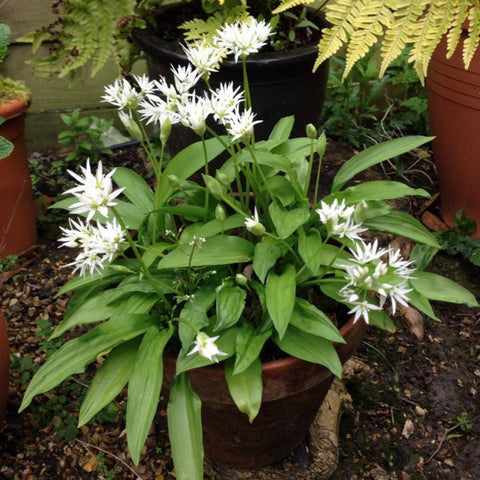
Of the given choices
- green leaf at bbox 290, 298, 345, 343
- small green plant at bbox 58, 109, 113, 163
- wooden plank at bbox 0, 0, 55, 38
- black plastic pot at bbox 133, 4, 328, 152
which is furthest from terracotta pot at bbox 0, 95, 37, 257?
green leaf at bbox 290, 298, 345, 343

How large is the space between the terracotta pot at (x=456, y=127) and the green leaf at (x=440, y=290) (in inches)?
36.6

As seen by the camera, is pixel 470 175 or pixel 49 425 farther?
pixel 470 175

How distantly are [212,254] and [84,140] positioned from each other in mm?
1647

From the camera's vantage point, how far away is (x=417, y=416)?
5.59ft

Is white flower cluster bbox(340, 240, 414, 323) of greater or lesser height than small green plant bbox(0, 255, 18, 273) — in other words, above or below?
above

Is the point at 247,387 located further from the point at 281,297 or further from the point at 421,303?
the point at 421,303

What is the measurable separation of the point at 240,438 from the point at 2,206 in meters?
1.24

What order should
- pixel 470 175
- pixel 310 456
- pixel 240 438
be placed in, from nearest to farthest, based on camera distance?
pixel 240 438, pixel 310 456, pixel 470 175

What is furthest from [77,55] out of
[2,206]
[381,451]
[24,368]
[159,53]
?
[381,451]

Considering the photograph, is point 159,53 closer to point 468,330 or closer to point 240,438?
point 240,438

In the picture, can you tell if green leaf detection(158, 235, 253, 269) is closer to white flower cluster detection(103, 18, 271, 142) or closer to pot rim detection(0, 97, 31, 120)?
white flower cluster detection(103, 18, 271, 142)

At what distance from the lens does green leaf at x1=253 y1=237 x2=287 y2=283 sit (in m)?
1.11

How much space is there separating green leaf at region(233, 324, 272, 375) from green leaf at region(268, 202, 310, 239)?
190mm

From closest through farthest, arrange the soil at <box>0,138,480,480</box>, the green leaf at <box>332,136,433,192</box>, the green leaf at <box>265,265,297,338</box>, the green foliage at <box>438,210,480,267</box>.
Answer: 1. the green leaf at <box>265,265,297,338</box>
2. the green leaf at <box>332,136,433,192</box>
3. the soil at <box>0,138,480,480</box>
4. the green foliage at <box>438,210,480,267</box>
